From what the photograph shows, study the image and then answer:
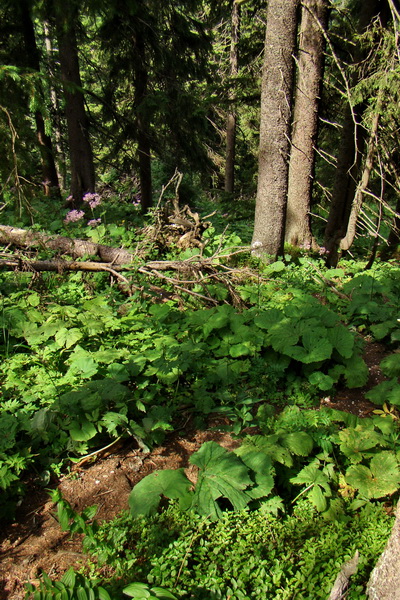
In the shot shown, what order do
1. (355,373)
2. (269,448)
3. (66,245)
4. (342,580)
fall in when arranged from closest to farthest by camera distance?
(342,580), (269,448), (355,373), (66,245)

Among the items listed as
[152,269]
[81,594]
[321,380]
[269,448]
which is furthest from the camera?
[152,269]

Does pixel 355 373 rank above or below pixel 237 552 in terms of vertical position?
above

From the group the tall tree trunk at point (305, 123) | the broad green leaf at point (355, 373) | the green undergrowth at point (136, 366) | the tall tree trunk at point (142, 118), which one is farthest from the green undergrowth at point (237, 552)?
the tall tree trunk at point (142, 118)

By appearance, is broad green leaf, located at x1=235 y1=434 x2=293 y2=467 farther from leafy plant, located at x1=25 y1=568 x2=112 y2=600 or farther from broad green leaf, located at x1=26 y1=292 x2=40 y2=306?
broad green leaf, located at x1=26 y1=292 x2=40 y2=306

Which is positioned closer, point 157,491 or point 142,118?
point 157,491

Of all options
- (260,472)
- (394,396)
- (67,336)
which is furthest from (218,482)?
(67,336)

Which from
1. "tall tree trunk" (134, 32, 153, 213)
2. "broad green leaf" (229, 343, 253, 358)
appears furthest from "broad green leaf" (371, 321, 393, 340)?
"tall tree trunk" (134, 32, 153, 213)

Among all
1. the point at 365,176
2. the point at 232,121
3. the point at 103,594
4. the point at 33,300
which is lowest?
the point at 103,594

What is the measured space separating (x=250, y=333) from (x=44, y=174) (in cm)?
1159

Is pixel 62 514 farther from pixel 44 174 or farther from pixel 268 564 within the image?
pixel 44 174

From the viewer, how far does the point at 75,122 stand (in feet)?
32.8

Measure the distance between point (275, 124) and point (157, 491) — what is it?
6.01 metres

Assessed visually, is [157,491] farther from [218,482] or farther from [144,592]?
[144,592]

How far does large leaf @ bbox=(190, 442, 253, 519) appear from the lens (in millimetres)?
2416
